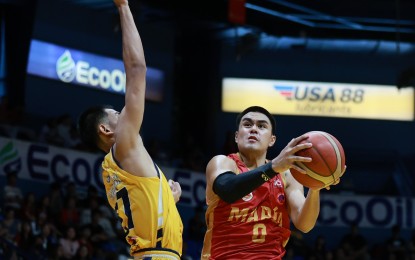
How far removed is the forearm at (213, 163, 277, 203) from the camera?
6012 mm

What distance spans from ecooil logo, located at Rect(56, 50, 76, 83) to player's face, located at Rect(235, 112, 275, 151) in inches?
583

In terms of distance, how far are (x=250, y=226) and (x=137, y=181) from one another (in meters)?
1.17

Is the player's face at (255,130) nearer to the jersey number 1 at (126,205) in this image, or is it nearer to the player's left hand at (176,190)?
the player's left hand at (176,190)

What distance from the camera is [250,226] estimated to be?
22.3 ft

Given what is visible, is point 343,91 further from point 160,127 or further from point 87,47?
point 87,47

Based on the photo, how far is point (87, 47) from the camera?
22328 millimetres

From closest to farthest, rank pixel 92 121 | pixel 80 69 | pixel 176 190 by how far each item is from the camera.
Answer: pixel 92 121 < pixel 176 190 < pixel 80 69

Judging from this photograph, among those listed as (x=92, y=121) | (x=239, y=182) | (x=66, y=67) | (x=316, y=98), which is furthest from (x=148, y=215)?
(x=316, y=98)

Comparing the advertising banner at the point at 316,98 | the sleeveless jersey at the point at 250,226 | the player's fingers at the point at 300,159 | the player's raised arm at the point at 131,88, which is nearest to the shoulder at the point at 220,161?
the sleeveless jersey at the point at 250,226

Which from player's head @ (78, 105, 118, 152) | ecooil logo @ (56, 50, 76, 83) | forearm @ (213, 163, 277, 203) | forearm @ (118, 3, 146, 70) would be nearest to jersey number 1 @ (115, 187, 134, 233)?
player's head @ (78, 105, 118, 152)

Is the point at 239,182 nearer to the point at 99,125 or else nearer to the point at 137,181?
the point at 137,181

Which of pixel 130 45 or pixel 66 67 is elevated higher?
pixel 130 45

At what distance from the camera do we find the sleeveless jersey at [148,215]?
6.04 meters

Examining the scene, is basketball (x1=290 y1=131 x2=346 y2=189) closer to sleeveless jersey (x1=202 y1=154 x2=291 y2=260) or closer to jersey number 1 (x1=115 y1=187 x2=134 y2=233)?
sleeveless jersey (x1=202 y1=154 x2=291 y2=260)
